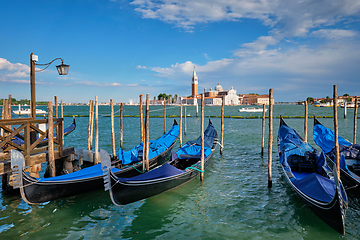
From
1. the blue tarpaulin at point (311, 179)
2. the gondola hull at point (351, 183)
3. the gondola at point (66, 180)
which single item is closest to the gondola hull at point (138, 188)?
the gondola at point (66, 180)

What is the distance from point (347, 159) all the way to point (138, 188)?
5206mm

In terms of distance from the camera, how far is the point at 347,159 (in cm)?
570

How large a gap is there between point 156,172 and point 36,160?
2545 millimetres

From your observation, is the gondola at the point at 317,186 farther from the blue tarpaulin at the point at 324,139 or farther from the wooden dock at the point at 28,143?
the wooden dock at the point at 28,143

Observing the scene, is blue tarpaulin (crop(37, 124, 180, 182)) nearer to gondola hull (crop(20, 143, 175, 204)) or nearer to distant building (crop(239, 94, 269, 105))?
gondola hull (crop(20, 143, 175, 204))

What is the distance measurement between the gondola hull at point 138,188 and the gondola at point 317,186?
253 centimetres

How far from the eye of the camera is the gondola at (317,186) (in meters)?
3.36

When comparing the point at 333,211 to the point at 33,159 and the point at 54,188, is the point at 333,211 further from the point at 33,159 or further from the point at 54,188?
the point at 33,159

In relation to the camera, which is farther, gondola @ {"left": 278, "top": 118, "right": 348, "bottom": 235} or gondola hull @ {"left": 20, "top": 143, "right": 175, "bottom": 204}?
gondola hull @ {"left": 20, "top": 143, "right": 175, "bottom": 204}

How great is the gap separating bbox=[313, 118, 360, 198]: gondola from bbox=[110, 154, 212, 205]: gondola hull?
3.48m

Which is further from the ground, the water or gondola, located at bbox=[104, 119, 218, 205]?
gondola, located at bbox=[104, 119, 218, 205]

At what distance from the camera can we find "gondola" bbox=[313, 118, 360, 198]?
463 cm

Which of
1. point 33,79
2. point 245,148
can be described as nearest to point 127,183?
point 33,79

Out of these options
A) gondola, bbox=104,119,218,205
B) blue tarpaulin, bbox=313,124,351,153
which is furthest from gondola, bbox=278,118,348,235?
gondola, bbox=104,119,218,205
